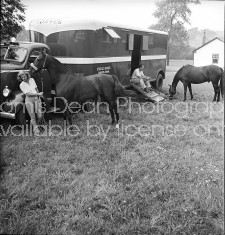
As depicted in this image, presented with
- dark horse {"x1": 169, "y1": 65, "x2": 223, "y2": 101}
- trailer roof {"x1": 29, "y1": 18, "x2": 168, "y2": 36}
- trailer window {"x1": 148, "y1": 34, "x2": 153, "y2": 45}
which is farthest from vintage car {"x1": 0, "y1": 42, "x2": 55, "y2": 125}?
dark horse {"x1": 169, "y1": 65, "x2": 223, "y2": 101}

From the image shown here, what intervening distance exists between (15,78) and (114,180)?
3906mm

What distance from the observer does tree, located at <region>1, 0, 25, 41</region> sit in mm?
2828

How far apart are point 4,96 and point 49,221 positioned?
4.03 metres

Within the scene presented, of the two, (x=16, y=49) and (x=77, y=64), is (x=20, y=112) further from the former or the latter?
(x=77, y=64)

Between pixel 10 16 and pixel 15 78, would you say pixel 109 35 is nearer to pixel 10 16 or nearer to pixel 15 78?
pixel 15 78

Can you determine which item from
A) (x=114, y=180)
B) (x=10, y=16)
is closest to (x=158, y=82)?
(x=114, y=180)

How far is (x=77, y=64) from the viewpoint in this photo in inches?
308

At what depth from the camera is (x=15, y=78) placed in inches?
250

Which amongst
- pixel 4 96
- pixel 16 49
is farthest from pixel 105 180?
pixel 16 49

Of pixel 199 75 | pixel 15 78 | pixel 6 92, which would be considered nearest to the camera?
pixel 6 92

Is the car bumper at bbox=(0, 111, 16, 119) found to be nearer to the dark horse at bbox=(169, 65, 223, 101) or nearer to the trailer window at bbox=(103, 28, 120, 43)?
the trailer window at bbox=(103, 28, 120, 43)

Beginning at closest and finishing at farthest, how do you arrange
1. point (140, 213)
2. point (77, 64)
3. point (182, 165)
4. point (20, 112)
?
point (140, 213) < point (182, 165) < point (20, 112) < point (77, 64)

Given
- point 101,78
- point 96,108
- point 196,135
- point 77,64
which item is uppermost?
point 77,64

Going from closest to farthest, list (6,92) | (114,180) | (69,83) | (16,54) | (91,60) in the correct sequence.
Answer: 1. (114,180)
2. (6,92)
3. (69,83)
4. (16,54)
5. (91,60)
